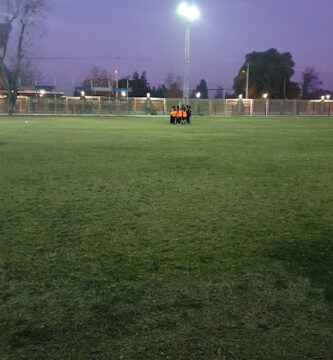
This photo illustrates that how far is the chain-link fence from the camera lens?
57781mm

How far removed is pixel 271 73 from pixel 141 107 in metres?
41.2

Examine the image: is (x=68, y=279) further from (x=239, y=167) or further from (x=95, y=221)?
(x=239, y=167)

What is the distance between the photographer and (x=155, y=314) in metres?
3.17

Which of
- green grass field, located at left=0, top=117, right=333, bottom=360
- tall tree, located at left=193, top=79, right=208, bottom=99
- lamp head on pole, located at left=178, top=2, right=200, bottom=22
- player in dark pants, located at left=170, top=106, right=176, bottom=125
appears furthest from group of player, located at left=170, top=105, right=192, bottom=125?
tall tree, located at left=193, top=79, right=208, bottom=99

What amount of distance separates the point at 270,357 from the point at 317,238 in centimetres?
263

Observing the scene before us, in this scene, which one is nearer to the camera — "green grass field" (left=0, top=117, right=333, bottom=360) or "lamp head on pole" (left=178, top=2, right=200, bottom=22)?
"green grass field" (left=0, top=117, right=333, bottom=360)

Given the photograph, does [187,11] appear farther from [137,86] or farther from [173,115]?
[137,86]

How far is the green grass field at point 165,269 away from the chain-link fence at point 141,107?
168ft

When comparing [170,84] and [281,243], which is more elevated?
[170,84]

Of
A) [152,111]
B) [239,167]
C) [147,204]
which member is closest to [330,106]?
[152,111]

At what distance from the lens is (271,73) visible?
90562 mm

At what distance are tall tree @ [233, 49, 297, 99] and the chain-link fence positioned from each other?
24.0 metres

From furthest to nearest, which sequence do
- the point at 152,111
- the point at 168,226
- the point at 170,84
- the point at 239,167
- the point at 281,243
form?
1. the point at 170,84
2. the point at 152,111
3. the point at 239,167
4. the point at 168,226
5. the point at 281,243

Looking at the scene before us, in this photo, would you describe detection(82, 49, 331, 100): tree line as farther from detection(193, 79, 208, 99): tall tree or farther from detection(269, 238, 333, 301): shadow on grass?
detection(269, 238, 333, 301): shadow on grass
